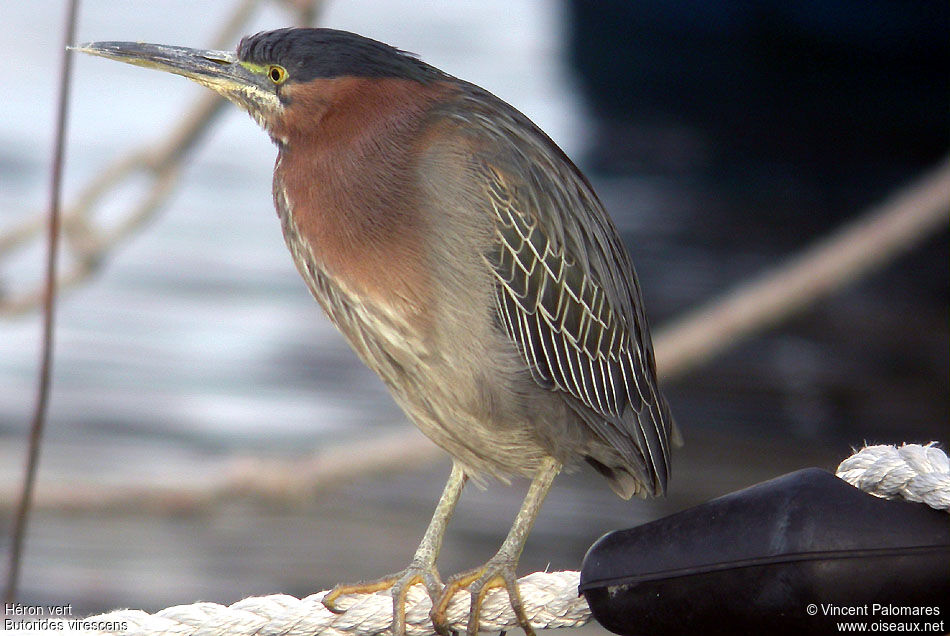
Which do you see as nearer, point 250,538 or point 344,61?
point 344,61

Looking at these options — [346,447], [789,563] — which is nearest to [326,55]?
[789,563]

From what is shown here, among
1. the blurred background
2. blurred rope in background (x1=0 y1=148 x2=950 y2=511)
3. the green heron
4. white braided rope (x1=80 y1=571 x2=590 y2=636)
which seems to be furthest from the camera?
the blurred background

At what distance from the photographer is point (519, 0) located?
12289 mm

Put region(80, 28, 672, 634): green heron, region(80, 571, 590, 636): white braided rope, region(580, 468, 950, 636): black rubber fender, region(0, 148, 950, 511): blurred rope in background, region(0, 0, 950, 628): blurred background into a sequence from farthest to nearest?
1. region(0, 0, 950, 628): blurred background
2. region(0, 148, 950, 511): blurred rope in background
3. region(80, 28, 672, 634): green heron
4. region(80, 571, 590, 636): white braided rope
5. region(580, 468, 950, 636): black rubber fender

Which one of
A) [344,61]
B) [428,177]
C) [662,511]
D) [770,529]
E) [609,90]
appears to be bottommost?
[662,511]

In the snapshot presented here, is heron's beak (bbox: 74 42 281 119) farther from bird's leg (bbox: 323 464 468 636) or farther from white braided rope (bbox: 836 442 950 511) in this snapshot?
white braided rope (bbox: 836 442 950 511)

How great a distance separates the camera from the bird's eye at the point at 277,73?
152 cm

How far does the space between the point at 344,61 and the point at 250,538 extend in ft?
6.69

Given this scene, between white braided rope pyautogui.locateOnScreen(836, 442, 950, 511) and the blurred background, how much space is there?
1.22 metres

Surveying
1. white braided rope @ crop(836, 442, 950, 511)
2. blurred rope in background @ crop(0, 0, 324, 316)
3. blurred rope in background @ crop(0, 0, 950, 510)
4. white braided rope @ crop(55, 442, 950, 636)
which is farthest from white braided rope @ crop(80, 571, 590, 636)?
blurred rope in background @ crop(0, 0, 324, 316)

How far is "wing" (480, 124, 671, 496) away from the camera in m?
1.53

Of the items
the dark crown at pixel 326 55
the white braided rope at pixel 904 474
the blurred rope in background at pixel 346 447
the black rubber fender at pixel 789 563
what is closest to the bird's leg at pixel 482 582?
the black rubber fender at pixel 789 563

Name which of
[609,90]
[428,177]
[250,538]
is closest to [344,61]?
[428,177]

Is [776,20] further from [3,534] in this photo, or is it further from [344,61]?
[344,61]
